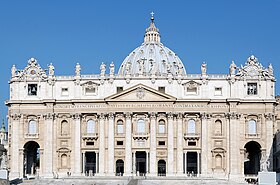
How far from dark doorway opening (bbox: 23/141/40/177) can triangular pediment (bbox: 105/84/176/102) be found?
1387 cm

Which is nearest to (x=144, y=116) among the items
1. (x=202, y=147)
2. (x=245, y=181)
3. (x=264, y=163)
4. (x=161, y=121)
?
(x=161, y=121)

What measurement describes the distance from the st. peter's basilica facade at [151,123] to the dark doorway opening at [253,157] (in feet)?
2.92

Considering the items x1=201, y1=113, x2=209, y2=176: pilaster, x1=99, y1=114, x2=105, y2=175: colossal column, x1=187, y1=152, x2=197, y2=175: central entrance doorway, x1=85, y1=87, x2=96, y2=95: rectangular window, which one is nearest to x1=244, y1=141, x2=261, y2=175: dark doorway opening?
x1=201, y1=113, x2=209, y2=176: pilaster

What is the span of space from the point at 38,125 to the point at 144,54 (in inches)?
1596

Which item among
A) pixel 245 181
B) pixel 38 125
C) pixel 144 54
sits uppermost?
pixel 144 54

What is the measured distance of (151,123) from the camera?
105 meters

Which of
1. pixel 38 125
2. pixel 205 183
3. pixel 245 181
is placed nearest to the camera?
pixel 205 183

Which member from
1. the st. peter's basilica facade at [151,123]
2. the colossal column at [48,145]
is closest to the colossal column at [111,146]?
the st. peter's basilica facade at [151,123]

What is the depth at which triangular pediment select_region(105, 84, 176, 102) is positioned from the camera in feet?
343

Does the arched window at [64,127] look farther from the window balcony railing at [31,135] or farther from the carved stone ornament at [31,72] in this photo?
the carved stone ornament at [31,72]

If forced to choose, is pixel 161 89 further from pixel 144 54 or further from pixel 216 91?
pixel 144 54

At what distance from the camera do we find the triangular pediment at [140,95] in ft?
343

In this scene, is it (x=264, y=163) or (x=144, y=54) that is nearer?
(x=264, y=163)

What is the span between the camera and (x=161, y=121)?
106062 millimetres
